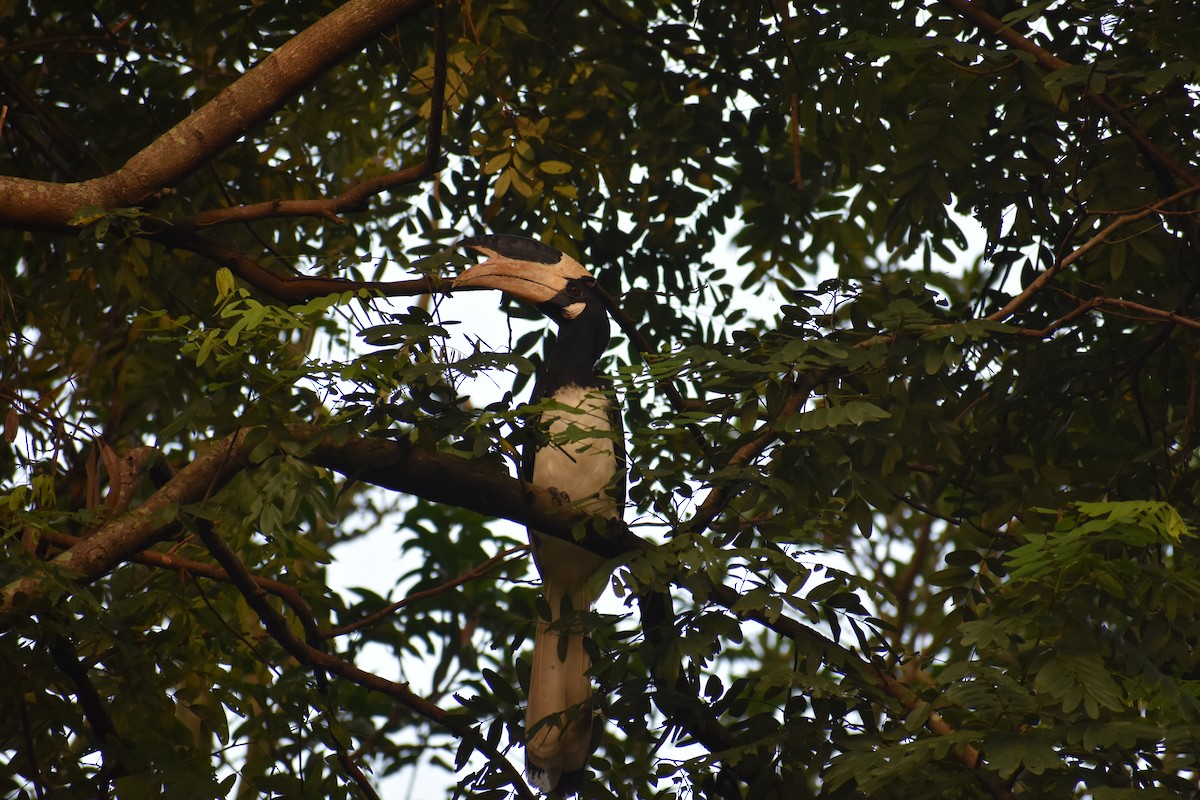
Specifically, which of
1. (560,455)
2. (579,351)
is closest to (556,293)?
(579,351)

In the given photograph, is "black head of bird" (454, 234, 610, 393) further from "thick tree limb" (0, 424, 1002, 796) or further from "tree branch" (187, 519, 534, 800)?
"tree branch" (187, 519, 534, 800)

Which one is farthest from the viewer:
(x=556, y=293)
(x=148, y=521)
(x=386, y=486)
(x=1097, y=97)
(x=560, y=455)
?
(x=560, y=455)

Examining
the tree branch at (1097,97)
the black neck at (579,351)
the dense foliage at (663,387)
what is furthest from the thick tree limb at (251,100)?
the tree branch at (1097,97)

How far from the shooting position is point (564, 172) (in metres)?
3.71

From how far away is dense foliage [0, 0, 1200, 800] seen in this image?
248 cm

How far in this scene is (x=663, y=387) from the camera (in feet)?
10.3

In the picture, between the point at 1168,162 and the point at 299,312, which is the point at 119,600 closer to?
the point at 299,312

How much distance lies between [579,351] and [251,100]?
1271 mm

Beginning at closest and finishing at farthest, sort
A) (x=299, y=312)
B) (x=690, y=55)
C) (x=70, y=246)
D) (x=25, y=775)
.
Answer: (x=299, y=312) < (x=25, y=775) < (x=70, y=246) < (x=690, y=55)

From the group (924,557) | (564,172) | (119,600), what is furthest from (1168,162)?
(924,557)

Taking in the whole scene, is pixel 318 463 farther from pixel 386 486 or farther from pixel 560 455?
pixel 560 455

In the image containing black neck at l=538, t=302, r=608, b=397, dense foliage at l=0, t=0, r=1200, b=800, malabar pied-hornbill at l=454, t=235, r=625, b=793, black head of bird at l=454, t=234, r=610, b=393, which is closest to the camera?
dense foliage at l=0, t=0, r=1200, b=800

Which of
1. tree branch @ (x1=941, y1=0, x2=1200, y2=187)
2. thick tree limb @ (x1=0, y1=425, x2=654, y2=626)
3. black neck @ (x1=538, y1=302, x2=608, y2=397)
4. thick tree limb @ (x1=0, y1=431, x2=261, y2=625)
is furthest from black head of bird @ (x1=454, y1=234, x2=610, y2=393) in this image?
tree branch @ (x1=941, y1=0, x2=1200, y2=187)

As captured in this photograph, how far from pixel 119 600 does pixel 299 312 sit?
1.24 meters
